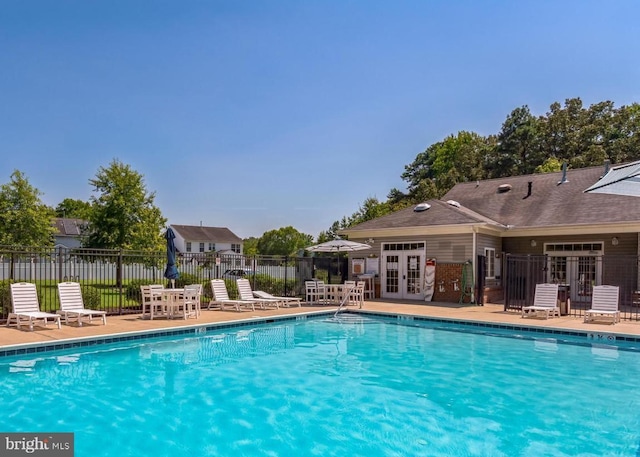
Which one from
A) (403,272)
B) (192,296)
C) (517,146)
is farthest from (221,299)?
(517,146)

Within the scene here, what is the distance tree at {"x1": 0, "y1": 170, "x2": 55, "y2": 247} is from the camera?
25516 mm

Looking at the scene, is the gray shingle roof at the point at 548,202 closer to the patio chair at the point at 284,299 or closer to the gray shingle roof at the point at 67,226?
the patio chair at the point at 284,299

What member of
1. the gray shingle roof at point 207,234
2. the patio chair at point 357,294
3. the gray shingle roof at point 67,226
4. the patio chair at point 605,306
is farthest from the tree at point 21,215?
the gray shingle roof at point 207,234

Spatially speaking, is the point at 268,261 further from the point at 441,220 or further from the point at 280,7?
the point at 280,7

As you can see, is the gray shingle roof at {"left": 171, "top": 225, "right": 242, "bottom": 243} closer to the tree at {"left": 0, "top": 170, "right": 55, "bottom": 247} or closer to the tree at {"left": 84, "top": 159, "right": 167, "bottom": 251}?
the tree at {"left": 0, "top": 170, "right": 55, "bottom": 247}

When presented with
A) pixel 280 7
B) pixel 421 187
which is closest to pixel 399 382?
pixel 280 7

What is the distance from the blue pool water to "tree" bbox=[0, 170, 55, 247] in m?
19.9

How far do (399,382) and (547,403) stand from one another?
2125 millimetres

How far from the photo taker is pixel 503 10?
41.5ft

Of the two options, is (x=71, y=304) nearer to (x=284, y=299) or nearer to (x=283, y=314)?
(x=283, y=314)

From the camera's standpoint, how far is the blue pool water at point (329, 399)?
509 centimetres

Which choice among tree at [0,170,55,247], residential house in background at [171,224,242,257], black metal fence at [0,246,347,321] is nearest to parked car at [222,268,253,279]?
black metal fence at [0,246,347,321]

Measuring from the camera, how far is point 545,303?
44.8 feet

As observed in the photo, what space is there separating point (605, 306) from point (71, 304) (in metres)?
13.6
